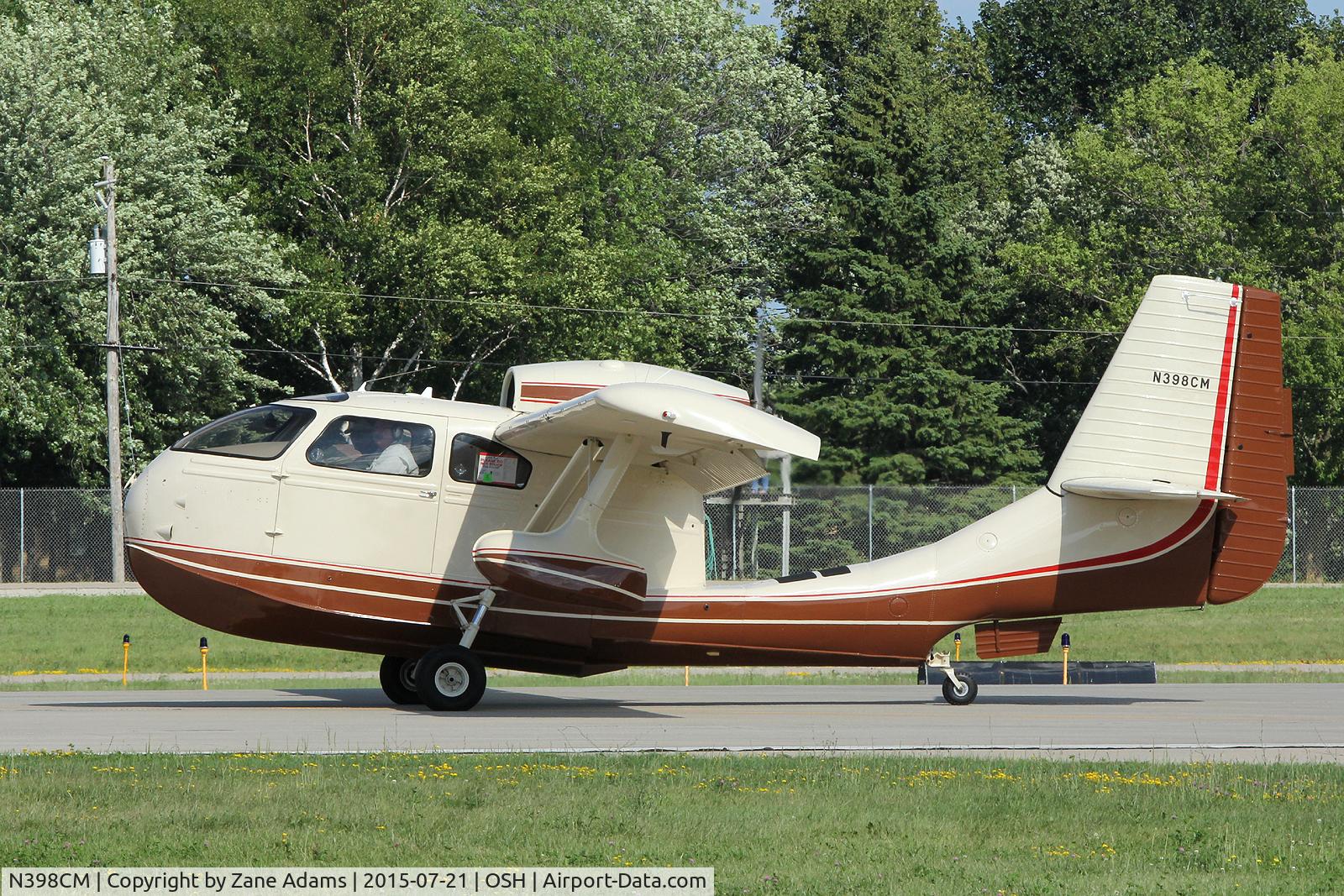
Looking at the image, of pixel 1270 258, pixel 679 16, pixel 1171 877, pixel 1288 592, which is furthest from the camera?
pixel 679 16

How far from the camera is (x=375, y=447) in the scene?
55.0 ft

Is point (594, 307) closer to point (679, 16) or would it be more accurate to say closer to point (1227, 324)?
point (679, 16)

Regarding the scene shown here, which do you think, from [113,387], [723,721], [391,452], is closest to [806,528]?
[113,387]

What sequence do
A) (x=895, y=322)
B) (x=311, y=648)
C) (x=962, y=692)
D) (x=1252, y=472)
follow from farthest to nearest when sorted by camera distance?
(x=895, y=322) → (x=311, y=648) → (x=962, y=692) → (x=1252, y=472)

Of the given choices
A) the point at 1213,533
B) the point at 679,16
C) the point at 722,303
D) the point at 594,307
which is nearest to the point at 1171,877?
the point at 1213,533

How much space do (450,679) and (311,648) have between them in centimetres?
840

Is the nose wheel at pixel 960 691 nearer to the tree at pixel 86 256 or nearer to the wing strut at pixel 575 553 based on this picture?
the wing strut at pixel 575 553

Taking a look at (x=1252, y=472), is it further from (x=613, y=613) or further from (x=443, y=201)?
(x=443, y=201)

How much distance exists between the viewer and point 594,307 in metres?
51.5

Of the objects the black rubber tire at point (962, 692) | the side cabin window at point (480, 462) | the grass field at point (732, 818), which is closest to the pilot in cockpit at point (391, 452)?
the side cabin window at point (480, 462)

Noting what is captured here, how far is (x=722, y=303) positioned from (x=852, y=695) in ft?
130

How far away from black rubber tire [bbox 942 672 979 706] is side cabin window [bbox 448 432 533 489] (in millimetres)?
5735

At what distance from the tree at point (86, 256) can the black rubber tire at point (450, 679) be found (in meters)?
29.6

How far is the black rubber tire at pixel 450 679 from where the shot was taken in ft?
55.2
